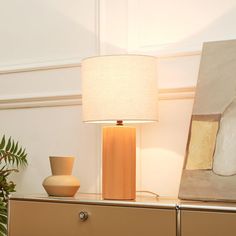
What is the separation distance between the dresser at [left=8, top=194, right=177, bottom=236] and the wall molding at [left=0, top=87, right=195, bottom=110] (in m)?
0.44

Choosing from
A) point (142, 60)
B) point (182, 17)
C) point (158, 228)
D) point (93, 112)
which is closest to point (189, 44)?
point (182, 17)

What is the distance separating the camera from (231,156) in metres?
1.20

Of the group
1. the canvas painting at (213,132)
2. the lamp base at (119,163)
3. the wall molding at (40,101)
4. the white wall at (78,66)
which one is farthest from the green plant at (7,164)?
the canvas painting at (213,132)

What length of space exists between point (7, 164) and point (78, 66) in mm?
538

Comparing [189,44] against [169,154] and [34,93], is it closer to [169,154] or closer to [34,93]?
[169,154]

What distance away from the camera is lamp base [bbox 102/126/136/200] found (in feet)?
4.24

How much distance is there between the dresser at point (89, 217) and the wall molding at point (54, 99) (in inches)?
17.4

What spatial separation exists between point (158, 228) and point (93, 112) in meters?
0.40

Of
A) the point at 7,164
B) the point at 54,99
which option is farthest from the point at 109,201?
the point at 7,164

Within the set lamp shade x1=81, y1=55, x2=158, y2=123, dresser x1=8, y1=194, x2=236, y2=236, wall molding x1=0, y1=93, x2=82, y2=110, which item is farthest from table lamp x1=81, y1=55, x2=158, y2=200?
wall molding x1=0, y1=93, x2=82, y2=110

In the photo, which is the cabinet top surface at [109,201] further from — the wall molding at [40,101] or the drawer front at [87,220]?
the wall molding at [40,101]

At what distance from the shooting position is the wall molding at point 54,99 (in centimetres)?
154

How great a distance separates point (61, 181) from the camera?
1.34 m

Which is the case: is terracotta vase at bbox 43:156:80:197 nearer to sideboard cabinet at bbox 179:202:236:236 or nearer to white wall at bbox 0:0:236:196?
white wall at bbox 0:0:236:196
